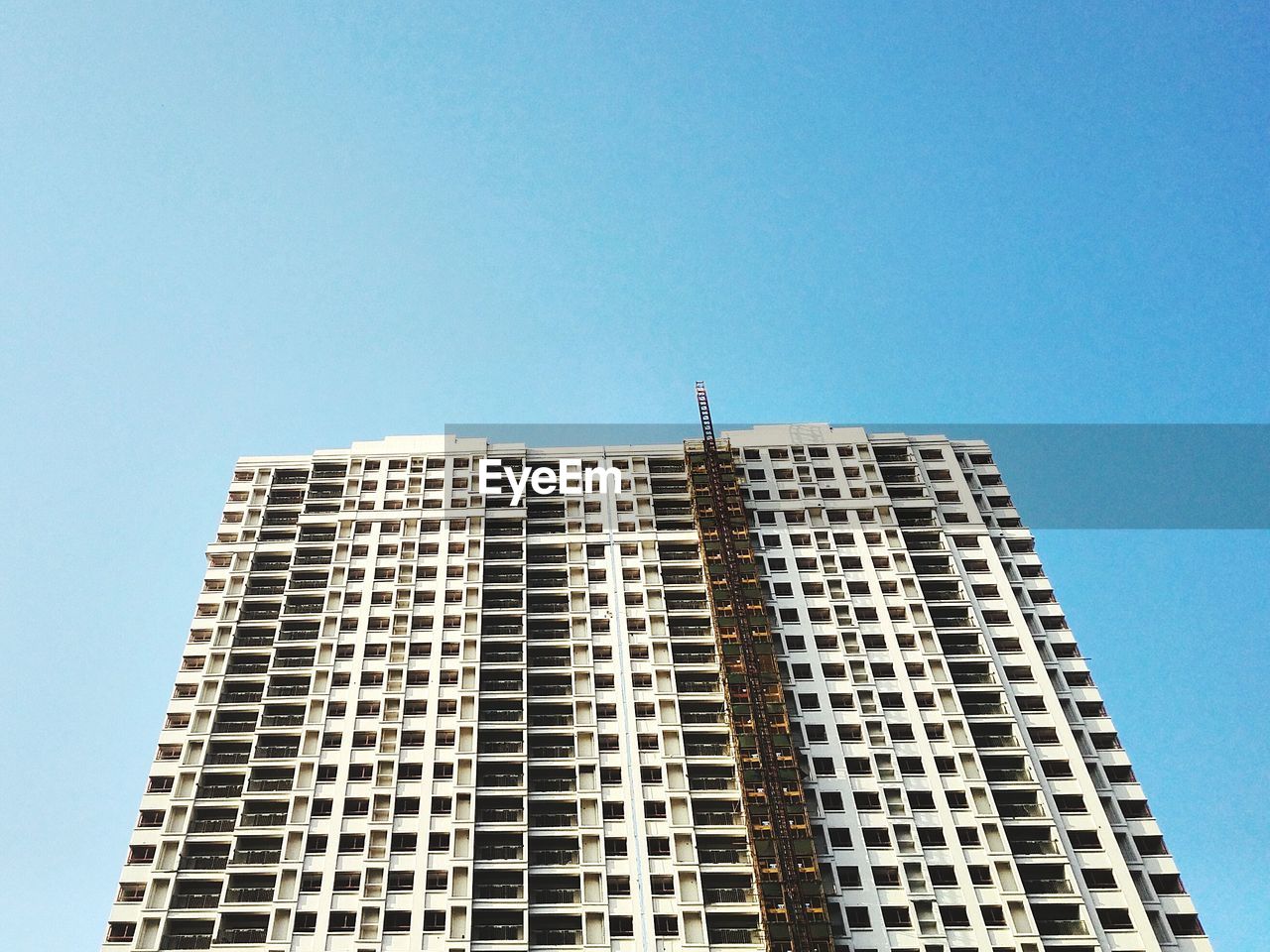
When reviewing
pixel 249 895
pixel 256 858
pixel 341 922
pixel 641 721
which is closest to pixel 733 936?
pixel 641 721

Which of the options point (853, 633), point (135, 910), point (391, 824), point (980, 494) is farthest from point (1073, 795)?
point (135, 910)

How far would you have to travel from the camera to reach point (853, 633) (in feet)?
221

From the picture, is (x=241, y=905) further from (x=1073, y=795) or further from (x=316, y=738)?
(x=1073, y=795)

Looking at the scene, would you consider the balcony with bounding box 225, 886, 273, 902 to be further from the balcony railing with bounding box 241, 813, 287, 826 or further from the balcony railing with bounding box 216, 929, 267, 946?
the balcony railing with bounding box 241, 813, 287, 826

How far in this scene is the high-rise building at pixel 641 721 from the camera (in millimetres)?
55781

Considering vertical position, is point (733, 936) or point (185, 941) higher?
point (185, 941)

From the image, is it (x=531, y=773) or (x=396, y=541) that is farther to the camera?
(x=396, y=541)

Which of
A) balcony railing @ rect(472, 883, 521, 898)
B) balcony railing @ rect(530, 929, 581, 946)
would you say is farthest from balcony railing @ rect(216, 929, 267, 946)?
balcony railing @ rect(530, 929, 581, 946)

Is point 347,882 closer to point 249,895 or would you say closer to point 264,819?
point 249,895

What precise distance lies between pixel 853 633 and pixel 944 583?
843 cm

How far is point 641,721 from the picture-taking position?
64125mm

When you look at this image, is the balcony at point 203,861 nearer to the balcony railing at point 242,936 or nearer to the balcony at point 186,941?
the balcony at point 186,941

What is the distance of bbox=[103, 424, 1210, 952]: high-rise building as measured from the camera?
5578 cm

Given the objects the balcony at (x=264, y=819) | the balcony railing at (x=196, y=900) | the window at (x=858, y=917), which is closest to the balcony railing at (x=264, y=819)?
the balcony at (x=264, y=819)
